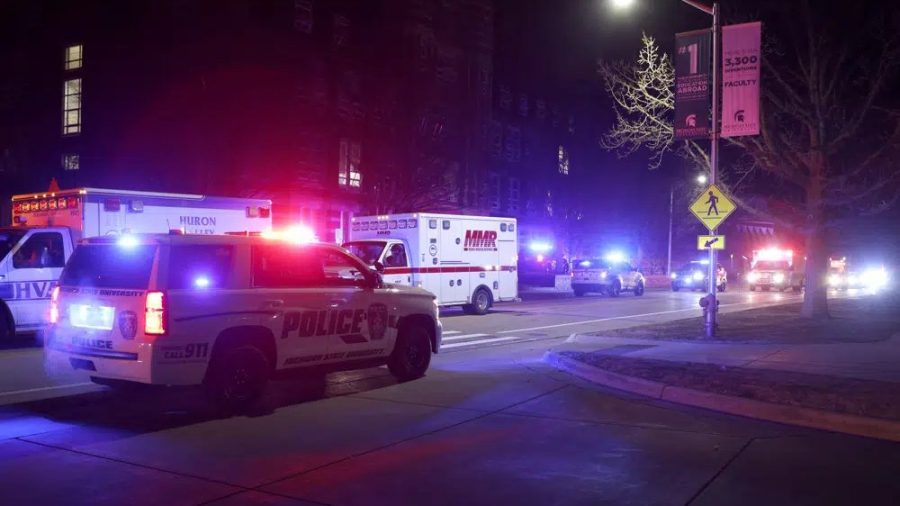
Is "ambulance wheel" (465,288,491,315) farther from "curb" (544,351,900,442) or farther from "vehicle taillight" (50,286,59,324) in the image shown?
"vehicle taillight" (50,286,59,324)

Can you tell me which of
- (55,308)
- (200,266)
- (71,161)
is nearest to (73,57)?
(71,161)

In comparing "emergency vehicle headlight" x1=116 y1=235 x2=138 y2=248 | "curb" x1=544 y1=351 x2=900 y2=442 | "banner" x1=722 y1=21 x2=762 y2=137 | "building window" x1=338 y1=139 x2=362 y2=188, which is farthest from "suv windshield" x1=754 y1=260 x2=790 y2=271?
"emergency vehicle headlight" x1=116 y1=235 x2=138 y2=248

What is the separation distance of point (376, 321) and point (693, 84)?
876 centimetres

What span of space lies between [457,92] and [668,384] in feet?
113

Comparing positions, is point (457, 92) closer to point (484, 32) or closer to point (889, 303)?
point (484, 32)

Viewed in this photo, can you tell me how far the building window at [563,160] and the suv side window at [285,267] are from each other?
4575cm

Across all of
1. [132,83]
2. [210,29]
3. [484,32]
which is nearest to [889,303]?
[484,32]

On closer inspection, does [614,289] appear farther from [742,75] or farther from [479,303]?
[742,75]

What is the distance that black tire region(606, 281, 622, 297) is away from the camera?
33.1 metres

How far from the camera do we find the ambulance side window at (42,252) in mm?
13852

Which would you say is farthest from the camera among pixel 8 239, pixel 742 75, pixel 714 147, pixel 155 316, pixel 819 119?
pixel 819 119

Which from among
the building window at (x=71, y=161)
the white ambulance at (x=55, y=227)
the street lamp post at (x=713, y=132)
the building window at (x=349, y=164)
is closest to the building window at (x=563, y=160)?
the building window at (x=349, y=164)

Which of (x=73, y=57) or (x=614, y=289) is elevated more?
(x=73, y=57)

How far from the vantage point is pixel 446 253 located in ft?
66.2
